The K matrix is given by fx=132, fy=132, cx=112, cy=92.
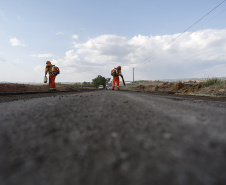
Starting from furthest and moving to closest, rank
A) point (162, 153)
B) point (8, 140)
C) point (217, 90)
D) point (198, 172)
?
point (217, 90) → point (8, 140) → point (162, 153) → point (198, 172)

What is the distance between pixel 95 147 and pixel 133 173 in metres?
0.22

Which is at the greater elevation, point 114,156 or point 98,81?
point 98,81

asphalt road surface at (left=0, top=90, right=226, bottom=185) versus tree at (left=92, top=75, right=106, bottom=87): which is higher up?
tree at (left=92, top=75, right=106, bottom=87)

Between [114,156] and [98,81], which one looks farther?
[98,81]

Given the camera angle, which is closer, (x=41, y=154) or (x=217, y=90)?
(x=41, y=154)

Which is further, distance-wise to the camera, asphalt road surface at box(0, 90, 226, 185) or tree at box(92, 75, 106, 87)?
tree at box(92, 75, 106, 87)

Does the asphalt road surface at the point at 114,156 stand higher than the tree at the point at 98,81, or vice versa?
the tree at the point at 98,81

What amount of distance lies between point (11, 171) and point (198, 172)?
0.61 metres

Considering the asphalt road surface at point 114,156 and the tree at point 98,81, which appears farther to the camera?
the tree at point 98,81

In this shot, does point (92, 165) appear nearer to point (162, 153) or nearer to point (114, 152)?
point (114, 152)

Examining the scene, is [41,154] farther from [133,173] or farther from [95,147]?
[133,173]

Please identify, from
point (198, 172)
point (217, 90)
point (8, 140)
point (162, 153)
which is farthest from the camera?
point (217, 90)

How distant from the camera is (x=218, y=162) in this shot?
464 millimetres

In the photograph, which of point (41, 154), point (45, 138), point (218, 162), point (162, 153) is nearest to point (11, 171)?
point (41, 154)
